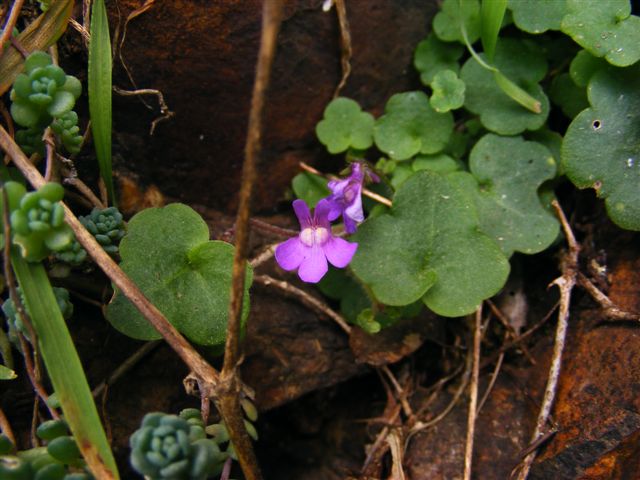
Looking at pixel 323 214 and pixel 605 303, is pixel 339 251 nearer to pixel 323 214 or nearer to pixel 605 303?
pixel 323 214

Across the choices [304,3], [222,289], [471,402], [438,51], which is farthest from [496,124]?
[222,289]

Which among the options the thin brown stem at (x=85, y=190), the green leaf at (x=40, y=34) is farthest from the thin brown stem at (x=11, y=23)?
the thin brown stem at (x=85, y=190)

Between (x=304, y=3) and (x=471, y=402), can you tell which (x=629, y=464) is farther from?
(x=304, y=3)

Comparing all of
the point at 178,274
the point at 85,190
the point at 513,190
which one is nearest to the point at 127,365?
the point at 178,274

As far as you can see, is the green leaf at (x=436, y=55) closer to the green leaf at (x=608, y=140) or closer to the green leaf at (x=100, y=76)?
the green leaf at (x=608, y=140)

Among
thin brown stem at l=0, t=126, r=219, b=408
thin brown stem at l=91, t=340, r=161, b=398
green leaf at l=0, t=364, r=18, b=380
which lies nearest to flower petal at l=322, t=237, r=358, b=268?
thin brown stem at l=0, t=126, r=219, b=408
